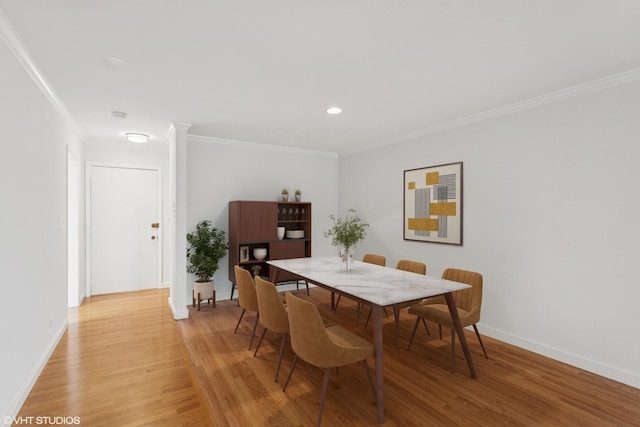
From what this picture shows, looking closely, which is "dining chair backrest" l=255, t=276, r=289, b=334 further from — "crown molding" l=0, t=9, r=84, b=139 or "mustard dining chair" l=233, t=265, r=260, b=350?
"crown molding" l=0, t=9, r=84, b=139

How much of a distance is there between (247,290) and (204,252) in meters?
1.70

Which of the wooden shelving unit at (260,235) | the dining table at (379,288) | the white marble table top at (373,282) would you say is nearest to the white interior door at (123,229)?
the wooden shelving unit at (260,235)

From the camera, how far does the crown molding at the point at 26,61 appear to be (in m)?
1.97

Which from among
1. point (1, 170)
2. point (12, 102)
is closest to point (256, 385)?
point (1, 170)

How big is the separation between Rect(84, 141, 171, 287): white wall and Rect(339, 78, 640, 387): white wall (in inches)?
184

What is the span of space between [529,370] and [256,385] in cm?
245

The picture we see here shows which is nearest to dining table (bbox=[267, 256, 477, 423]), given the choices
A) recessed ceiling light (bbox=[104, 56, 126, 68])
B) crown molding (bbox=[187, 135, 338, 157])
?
recessed ceiling light (bbox=[104, 56, 126, 68])

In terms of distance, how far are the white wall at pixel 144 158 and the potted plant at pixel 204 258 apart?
3.88 ft

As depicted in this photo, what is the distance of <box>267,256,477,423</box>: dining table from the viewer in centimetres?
227

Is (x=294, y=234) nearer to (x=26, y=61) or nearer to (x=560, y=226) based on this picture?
(x=560, y=226)

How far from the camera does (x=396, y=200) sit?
4984 millimetres

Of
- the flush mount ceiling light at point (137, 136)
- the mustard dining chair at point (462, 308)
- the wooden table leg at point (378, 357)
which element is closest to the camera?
the wooden table leg at point (378, 357)

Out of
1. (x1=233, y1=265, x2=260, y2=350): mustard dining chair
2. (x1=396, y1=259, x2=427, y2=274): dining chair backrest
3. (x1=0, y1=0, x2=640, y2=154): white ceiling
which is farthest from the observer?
(x1=396, y1=259, x2=427, y2=274): dining chair backrest

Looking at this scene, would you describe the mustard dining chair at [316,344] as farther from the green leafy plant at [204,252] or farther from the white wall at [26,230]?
the green leafy plant at [204,252]
